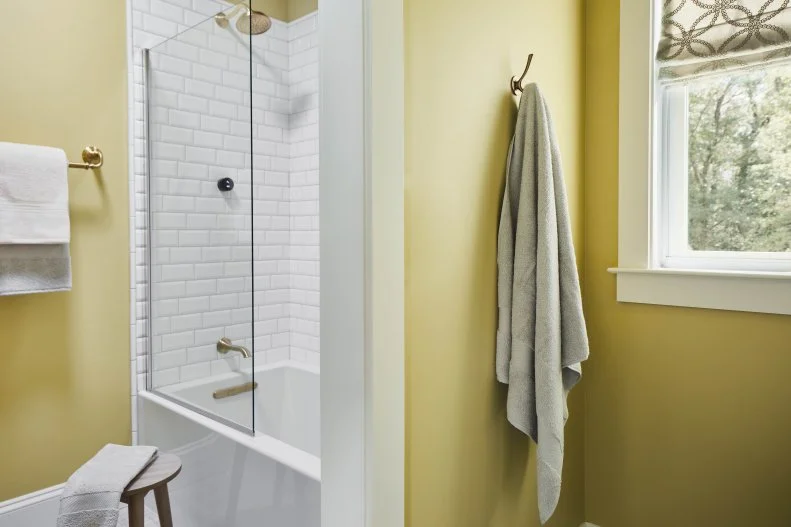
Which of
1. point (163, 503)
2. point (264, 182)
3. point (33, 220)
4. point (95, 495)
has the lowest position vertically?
point (163, 503)

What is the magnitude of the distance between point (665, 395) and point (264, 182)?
201 centimetres

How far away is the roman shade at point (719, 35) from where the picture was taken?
141cm

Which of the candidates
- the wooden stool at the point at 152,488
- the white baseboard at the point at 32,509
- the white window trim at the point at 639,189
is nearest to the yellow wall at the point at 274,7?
the white window trim at the point at 639,189

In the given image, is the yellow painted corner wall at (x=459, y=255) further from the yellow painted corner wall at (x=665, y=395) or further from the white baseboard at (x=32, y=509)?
the white baseboard at (x=32, y=509)

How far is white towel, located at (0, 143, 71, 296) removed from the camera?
1677mm

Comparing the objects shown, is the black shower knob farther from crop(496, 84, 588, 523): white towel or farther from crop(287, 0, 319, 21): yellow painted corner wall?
crop(496, 84, 588, 523): white towel

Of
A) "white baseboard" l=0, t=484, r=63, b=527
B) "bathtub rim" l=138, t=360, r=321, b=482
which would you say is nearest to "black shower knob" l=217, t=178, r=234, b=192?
"bathtub rim" l=138, t=360, r=321, b=482

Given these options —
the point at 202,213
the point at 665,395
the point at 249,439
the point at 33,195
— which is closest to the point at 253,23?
the point at 202,213

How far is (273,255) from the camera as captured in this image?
8.59 ft

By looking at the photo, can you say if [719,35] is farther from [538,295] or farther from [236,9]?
[236,9]

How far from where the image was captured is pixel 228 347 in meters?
1.97

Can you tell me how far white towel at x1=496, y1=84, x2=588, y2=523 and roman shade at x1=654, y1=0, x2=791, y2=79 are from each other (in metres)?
0.63

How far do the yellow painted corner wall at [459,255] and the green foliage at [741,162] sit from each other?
590 mm

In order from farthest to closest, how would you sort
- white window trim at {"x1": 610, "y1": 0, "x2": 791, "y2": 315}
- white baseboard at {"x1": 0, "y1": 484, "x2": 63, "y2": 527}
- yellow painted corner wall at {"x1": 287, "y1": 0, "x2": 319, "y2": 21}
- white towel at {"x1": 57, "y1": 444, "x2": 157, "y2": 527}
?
yellow painted corner wall at {"x1": 287, "y1": 0, "x2": 319, "y2": 21}, white baseboard at {"x1": 0, "y1": 484, "x2": 63, "y2": 527}, white window trim at {"x1": 610, "y1": 0, "x2": 791, "y2": 315}, white towel at {"x1": 57, "y1": 444, "x2": 157, "y2": 527}
